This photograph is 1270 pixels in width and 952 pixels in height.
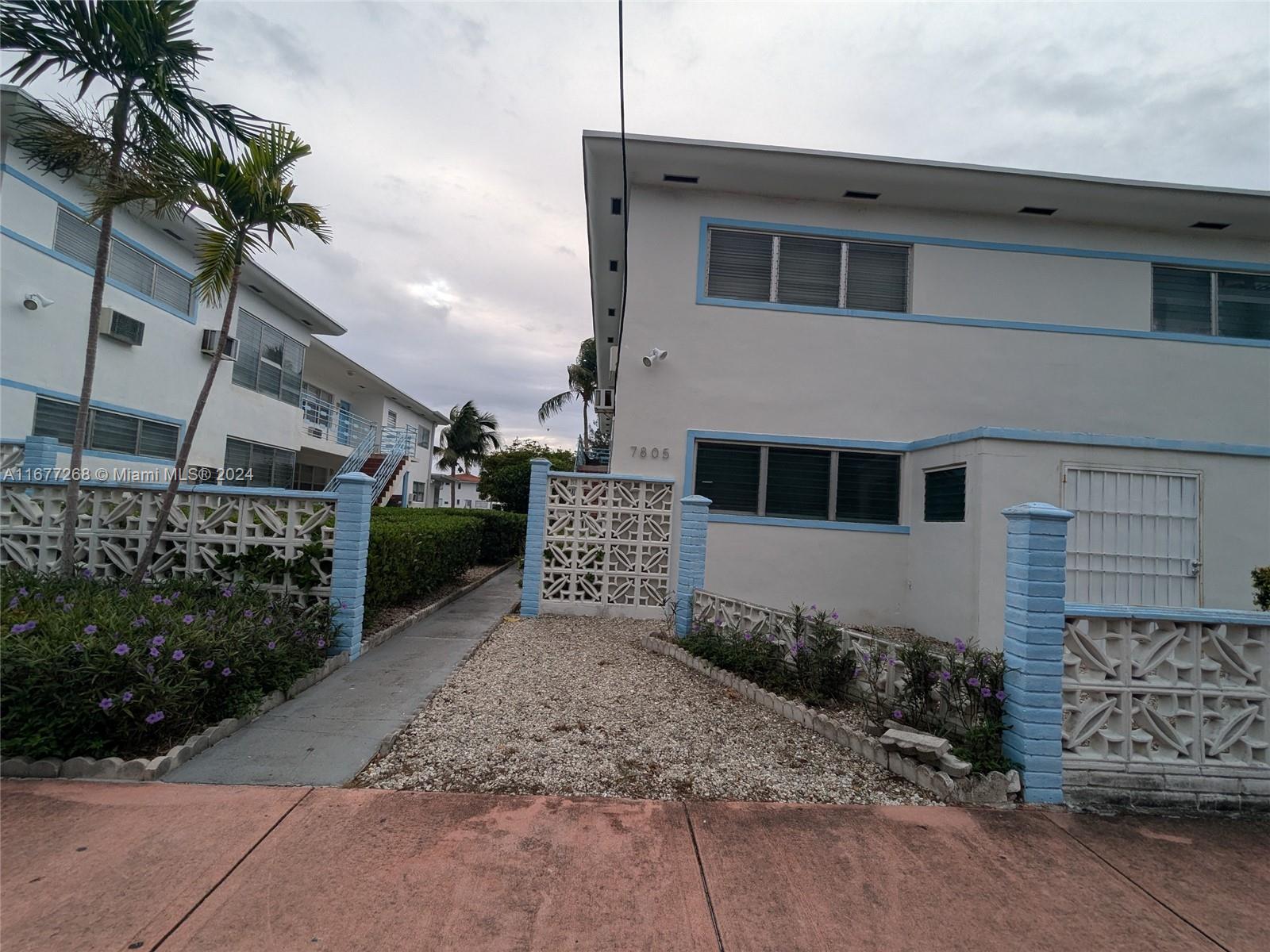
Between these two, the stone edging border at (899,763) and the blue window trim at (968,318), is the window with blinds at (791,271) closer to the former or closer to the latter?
the blue window trim at (968,318)

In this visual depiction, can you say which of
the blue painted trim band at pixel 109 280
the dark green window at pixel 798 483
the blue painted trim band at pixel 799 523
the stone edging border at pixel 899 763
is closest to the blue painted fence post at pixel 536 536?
the blue painted trim band at pixel 799 523

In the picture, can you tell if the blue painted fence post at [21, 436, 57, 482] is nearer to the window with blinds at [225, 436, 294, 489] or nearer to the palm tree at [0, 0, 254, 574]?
the palm tree at [0, 0, 254, 574]

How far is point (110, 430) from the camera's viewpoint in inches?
438

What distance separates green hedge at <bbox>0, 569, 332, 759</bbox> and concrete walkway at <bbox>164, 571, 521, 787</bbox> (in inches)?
10.9

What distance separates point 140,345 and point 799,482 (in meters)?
12.1

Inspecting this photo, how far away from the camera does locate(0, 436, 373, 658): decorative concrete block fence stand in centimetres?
615

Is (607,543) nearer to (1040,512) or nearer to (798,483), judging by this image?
(798,483)

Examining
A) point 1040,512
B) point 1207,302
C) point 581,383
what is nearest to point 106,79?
point 1040,512

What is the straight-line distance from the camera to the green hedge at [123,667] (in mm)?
3736

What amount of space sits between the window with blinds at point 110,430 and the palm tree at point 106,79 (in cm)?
407

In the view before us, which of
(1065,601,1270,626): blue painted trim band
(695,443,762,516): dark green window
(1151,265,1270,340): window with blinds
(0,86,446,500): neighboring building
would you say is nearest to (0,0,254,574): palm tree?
(0,86,446,500): neighboring building

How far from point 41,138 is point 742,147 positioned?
730 cm

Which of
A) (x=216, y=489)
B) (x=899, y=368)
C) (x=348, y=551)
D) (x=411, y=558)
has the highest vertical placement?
(x=899, y=368)

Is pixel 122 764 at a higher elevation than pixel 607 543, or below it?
below
